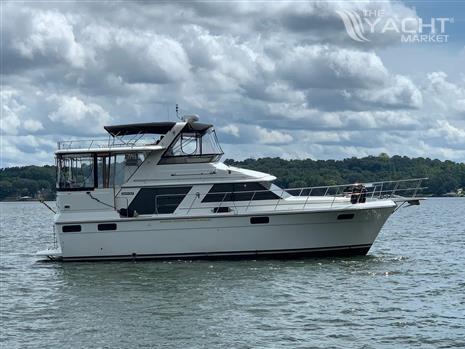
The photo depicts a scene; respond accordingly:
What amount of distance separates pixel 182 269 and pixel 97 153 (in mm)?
5453

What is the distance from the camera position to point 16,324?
17.3 meters

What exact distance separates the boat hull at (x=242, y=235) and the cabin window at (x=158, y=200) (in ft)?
1.58

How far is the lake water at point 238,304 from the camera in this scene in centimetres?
1549

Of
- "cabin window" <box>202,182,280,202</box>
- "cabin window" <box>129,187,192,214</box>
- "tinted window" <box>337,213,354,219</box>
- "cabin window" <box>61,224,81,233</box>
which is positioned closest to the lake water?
"cabin window" <box>61,224,81,233</box>

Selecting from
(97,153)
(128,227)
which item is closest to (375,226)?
(128,227)

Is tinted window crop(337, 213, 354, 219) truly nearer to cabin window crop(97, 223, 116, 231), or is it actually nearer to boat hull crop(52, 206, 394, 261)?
boat hull crop(52, 206, 394, 261)

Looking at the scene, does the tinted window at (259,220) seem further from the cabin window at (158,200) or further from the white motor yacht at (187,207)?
the cabin window at (158,200)

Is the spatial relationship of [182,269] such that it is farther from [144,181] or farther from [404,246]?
[404,246]

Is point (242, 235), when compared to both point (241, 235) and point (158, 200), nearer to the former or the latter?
point (241, 235)

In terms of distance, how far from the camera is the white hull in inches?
983

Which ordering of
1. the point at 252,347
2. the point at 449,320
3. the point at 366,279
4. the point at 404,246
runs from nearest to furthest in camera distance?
1. the point at 252,347
2. the point at 449,320
3. the point at 366,279
4. the point at 404,246

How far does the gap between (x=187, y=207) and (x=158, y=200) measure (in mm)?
1066

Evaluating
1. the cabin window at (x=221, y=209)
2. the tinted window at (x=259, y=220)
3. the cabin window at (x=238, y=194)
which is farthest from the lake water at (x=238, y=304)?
the cabin window at (x=238, y=194)

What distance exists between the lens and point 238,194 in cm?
2541
